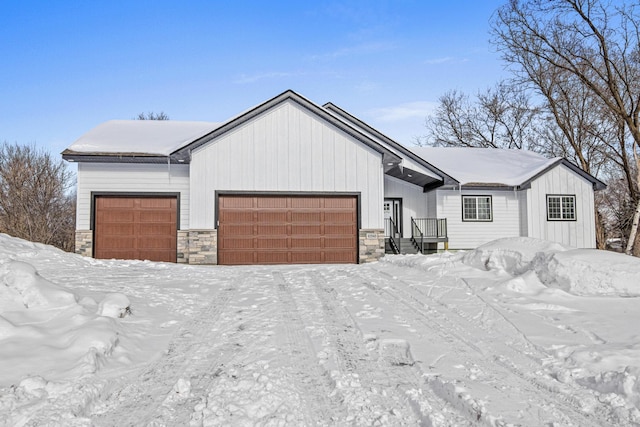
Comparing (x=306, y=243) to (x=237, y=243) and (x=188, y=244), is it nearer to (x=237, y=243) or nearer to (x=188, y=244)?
(x=237, y=243)

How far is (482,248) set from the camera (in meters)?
9.54

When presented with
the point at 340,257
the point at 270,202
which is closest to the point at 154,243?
the point at 270,202

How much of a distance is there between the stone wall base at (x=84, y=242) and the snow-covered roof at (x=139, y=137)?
8.64 ft

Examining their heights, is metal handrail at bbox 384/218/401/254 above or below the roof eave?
below

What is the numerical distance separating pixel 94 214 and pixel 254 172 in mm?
5555

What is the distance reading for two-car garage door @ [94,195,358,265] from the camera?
13211 mm

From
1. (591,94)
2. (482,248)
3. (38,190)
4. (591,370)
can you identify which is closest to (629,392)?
(591,370)

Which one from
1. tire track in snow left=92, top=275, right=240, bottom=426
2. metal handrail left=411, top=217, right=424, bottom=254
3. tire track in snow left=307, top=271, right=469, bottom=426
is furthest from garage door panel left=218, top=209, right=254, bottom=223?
tire track in snow left=307, top=271, right=469, bottom=426

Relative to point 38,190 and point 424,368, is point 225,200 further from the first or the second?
point 38,190

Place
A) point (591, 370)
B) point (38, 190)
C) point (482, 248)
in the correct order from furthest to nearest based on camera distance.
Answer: point (38, 190) < point (482, 248) < point (591, 370)

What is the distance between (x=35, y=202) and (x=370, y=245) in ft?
54.8

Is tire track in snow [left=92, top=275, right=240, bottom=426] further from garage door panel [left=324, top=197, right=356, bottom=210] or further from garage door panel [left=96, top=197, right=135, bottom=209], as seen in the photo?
garage door panel [left=96, top=197, right=135, bottom=209]

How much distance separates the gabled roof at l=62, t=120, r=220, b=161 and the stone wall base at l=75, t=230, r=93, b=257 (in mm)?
2445

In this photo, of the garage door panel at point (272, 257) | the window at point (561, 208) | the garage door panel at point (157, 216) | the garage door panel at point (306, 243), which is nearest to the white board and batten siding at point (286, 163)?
the garage door panel at point (157, 216)
